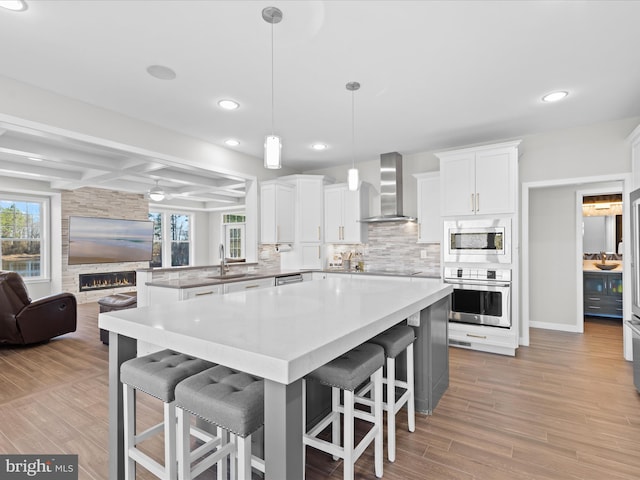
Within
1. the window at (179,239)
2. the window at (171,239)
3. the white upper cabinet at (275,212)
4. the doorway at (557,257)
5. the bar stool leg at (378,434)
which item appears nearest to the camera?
the bar stool leg at (378,434)

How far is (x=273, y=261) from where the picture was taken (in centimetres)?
571

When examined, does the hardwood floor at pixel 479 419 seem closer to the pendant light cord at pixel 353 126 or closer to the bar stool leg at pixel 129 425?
the bar stool leg at pixel 129 425

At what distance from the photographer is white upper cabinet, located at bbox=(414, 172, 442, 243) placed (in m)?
4.59

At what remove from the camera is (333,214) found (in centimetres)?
545

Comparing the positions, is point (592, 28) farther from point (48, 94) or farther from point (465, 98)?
point (48, 94)

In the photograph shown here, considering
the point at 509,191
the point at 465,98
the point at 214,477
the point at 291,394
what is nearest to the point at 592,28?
the point at 465,98

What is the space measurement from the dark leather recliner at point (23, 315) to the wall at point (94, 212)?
3156 millimetres

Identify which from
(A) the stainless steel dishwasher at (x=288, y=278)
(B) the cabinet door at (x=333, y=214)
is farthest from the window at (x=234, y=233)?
(A) the stainless steel dishwasher at (x=288, y=278)

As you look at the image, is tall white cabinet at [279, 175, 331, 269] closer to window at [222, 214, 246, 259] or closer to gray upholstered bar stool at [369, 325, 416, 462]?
gray upholstered bar stool at [369, 325, 416, 462]

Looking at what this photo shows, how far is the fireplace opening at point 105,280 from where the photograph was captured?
24.3ft

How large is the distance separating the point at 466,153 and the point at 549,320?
9.31ft

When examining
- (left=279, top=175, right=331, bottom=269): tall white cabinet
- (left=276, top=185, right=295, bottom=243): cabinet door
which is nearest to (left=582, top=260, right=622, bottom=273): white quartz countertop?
(left=279, top=175, right=331, bottom=269): tall white cabinet

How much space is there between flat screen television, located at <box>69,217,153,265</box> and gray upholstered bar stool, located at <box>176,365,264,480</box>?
7349 mm

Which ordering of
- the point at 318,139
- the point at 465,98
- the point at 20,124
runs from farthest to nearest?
the point at 318,139
the point at 465,98
the point at 20,124
